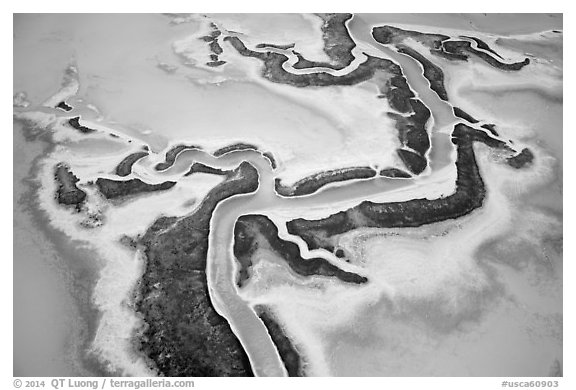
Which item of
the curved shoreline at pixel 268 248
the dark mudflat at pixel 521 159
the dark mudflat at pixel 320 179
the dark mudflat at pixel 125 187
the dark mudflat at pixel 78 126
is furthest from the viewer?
the dark mudflat at pixel 78 126

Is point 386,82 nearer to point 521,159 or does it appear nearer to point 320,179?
point 521,159

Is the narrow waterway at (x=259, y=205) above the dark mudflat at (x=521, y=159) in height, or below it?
below

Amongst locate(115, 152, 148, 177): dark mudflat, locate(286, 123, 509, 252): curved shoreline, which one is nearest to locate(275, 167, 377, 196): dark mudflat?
locate(286, 123, 509, 252): curved shoreline

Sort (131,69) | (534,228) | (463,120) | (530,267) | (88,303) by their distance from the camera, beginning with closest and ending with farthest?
(88,303), (530,267), (534,228), (463,120), (131,69)

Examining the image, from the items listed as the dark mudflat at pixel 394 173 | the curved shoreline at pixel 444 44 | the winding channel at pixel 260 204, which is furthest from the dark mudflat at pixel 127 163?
the curved shoreline at pixel 444 44

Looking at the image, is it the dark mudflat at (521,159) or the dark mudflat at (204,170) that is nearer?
the dark mudflat at (204,170)

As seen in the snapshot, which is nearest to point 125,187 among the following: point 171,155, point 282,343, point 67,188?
point 67,188

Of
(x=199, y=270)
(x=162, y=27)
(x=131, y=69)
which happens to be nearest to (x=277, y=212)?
(x=199, y=270)

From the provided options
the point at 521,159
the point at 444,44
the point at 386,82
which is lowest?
the point at 521,159

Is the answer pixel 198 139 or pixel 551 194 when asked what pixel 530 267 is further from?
pixel 198 139

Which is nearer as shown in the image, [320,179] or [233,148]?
[320,179]

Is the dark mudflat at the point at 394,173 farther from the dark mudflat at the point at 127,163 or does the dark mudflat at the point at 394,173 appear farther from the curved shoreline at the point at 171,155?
the dark mudflat at the point at 127,163
